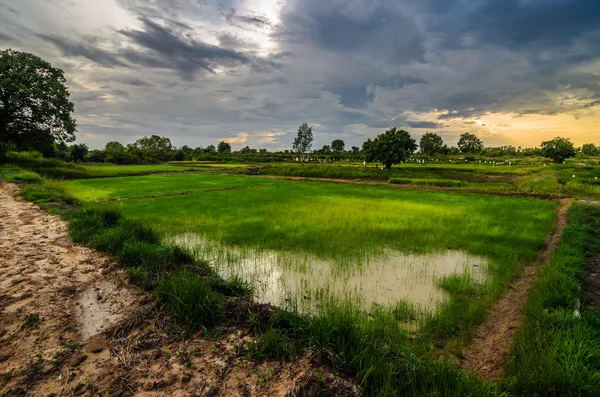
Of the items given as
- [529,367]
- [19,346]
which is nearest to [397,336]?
[529,367]

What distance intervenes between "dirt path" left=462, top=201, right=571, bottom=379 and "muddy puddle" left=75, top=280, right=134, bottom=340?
465 cm

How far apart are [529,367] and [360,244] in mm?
5672

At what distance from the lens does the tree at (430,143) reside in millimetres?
78569

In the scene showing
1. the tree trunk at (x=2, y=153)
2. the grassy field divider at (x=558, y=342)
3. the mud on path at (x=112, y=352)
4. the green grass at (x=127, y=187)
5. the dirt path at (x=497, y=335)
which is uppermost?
the tree trunk at (x=2, y=153)

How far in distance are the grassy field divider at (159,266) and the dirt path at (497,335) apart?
139 inches

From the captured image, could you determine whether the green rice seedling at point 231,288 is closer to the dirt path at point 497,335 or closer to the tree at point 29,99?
the dirt path at point 497,335

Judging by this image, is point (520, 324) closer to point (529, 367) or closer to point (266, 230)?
point (529, 367)

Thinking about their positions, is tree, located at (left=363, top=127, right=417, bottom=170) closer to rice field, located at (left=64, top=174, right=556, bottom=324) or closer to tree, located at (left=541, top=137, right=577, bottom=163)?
rice field, located at (left=64, top=174, right=556, bottom=324)

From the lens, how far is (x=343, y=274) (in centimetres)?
652

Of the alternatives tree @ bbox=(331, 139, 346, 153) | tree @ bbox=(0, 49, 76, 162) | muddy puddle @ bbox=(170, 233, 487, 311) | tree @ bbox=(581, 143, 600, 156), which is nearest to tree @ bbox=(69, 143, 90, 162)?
tree @ bbox=(0, 49, 76, 162)

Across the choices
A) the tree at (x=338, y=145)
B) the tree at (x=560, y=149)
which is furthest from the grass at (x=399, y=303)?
the tree at (x=338, y=145)

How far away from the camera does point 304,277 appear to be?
6.31m

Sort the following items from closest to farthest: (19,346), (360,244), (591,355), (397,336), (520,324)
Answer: (19,346) → (591,355) → (397,336) → (520,324) → (360,244)

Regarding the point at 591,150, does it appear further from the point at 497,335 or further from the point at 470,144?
the point at 497,335
